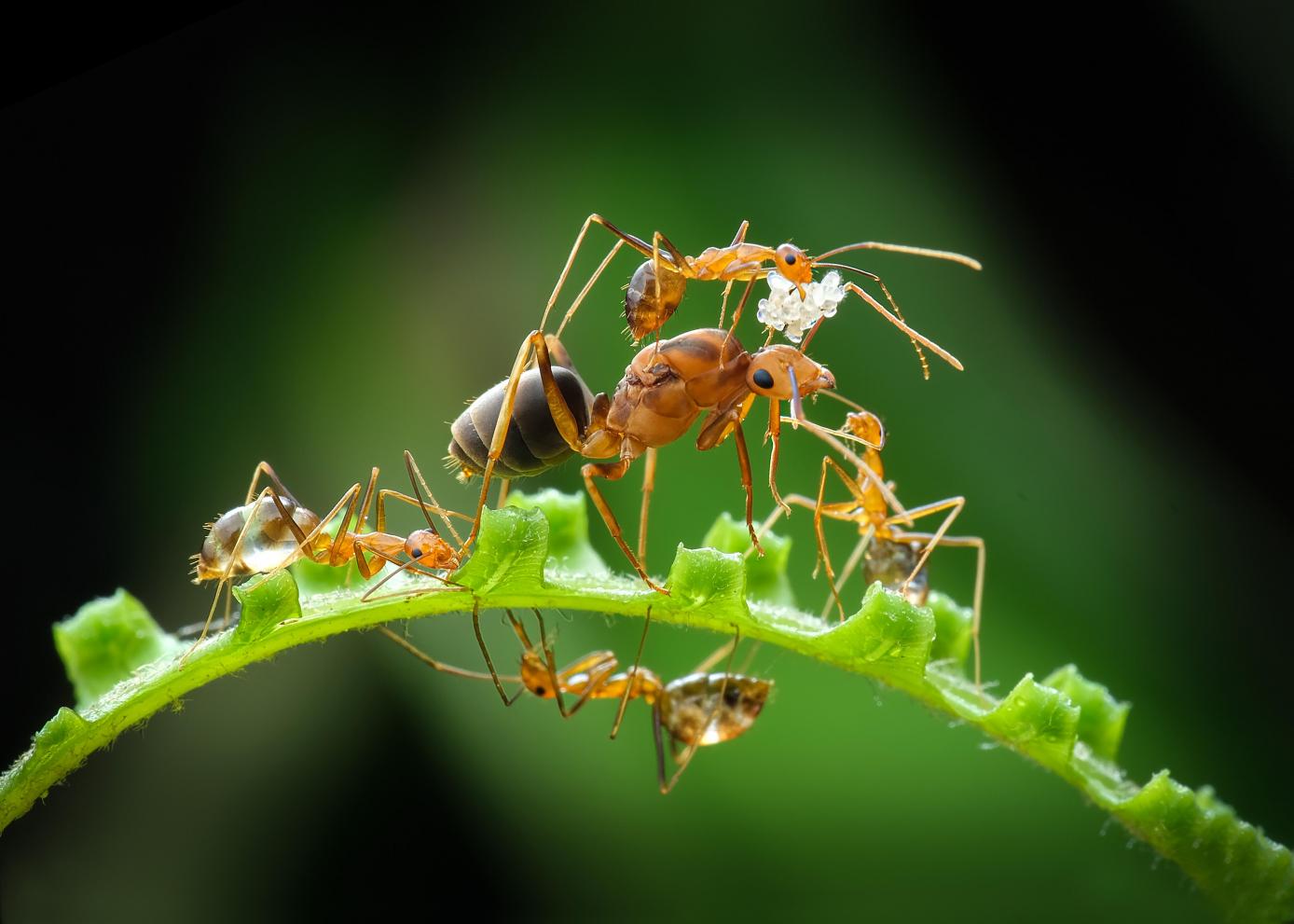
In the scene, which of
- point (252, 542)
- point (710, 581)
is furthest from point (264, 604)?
point (252, 542)

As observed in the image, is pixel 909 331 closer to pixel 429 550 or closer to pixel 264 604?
pixel 429 550

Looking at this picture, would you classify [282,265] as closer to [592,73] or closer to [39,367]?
[39,367]

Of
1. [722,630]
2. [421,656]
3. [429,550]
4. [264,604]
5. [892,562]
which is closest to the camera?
[264,604]

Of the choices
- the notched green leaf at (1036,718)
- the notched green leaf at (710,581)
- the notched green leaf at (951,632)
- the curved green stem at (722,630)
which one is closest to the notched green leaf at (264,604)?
the curved green stem at (722,630)

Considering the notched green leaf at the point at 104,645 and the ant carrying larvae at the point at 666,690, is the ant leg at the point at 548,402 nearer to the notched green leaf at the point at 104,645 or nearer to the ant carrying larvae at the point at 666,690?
the ant carrying larvae at the point at 666,690

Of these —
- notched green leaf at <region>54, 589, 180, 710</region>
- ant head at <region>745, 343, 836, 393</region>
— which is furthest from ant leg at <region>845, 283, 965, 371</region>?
notched green leaf at <region>54, 589, 180, 710</region>

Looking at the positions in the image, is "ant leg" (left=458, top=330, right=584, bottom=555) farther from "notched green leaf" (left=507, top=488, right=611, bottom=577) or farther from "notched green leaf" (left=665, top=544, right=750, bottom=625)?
"notched green leaf" (left=665, top=544, right=750, bottom=625)

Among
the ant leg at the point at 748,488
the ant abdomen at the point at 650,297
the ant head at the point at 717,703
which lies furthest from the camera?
the ant head at the point at 717,703

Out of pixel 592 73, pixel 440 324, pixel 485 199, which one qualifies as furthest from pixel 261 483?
pixel 592 73
